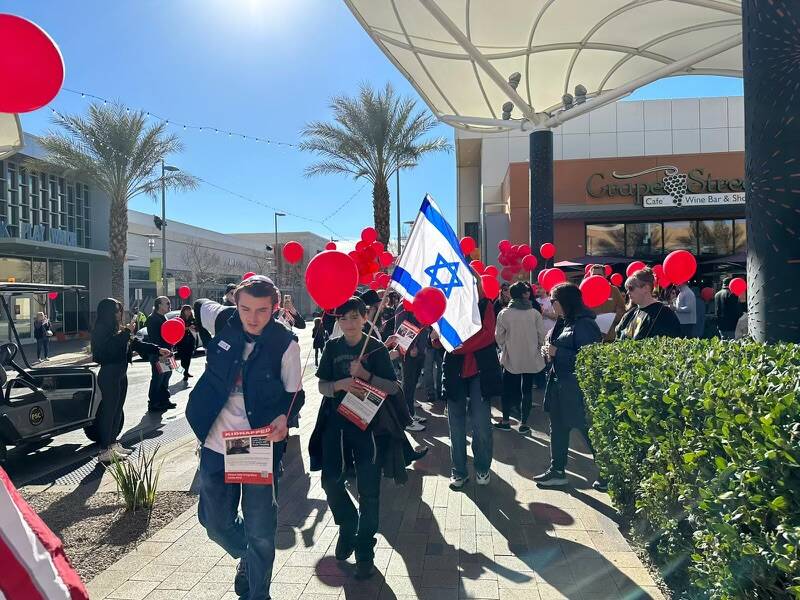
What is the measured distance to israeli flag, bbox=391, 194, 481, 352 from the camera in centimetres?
468

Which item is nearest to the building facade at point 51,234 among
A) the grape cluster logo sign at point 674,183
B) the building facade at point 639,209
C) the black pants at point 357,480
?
the building facade at point 639,209

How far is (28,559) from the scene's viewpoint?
1.25m

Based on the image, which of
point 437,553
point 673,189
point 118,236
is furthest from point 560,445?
point 118,236

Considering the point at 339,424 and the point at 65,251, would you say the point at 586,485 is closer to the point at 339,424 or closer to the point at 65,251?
the point at 339,424

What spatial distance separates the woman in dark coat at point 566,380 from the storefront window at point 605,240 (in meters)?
17.3

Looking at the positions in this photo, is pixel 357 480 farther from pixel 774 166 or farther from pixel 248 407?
pixel 774 166

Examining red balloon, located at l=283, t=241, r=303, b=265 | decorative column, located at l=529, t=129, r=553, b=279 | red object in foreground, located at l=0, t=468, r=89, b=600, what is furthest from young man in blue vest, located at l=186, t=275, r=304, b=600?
decorative column, located at l=529, t=129, r=553, b=279

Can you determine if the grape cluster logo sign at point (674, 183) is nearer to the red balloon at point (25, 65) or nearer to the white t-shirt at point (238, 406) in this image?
the white t-shirt at point (238, 406)

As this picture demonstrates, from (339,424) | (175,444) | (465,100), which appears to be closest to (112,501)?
(175,444)

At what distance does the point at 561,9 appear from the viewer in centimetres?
1137

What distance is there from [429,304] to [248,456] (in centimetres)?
195

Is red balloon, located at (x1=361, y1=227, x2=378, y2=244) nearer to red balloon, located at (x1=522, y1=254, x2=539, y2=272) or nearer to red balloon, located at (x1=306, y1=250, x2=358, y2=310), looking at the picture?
red balloon, located at (x1=522, y1=254, x2=539, y2=272)

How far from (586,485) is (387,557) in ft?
7.35

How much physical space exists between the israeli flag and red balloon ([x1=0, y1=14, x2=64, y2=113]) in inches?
112
